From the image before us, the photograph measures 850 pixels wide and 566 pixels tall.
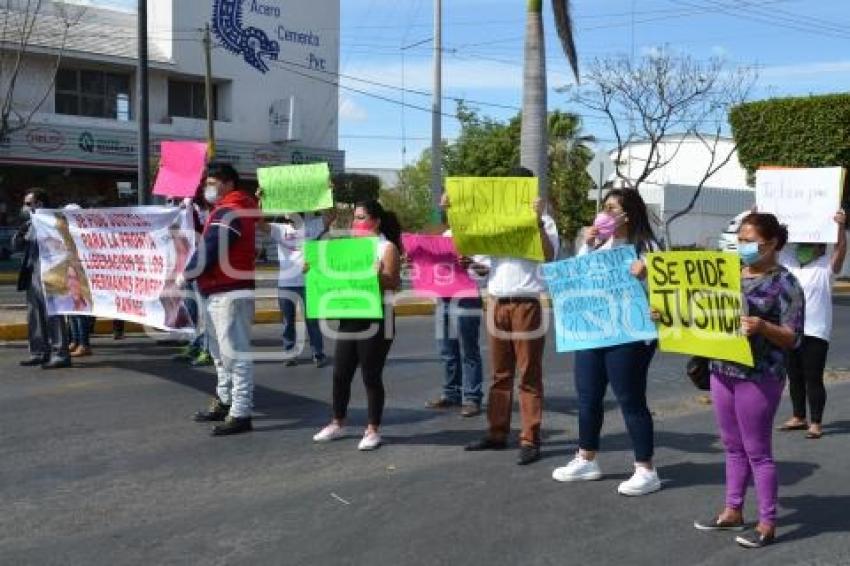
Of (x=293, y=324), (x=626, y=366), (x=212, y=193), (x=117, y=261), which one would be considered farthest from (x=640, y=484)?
(x=293, y=324)

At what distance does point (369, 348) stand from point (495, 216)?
1.26m

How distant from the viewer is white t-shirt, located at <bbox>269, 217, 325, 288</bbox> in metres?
10.3

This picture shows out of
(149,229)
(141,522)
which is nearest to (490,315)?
(141,522)

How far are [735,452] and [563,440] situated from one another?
2.21 metres

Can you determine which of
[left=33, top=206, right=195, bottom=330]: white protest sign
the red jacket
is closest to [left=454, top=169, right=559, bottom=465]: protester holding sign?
the red jacket

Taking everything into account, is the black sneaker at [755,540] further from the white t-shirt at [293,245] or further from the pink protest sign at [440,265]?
the white t-shirt at [293,245]

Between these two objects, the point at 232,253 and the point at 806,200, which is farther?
the point at 806,200

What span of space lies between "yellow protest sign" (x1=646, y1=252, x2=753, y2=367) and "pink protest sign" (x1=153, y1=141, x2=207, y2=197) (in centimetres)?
536

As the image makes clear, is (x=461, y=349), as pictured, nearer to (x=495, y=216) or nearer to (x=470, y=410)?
(x=470, y=410)

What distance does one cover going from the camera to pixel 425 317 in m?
16.5

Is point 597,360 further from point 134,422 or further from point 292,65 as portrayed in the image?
point 292,65

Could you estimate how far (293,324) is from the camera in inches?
429

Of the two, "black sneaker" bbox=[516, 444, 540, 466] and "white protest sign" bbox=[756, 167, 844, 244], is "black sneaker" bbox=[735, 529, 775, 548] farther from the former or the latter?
"white protest sign" bbox=[756, 167, 844, 244]

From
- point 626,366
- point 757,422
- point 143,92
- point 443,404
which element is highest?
point 143,92
